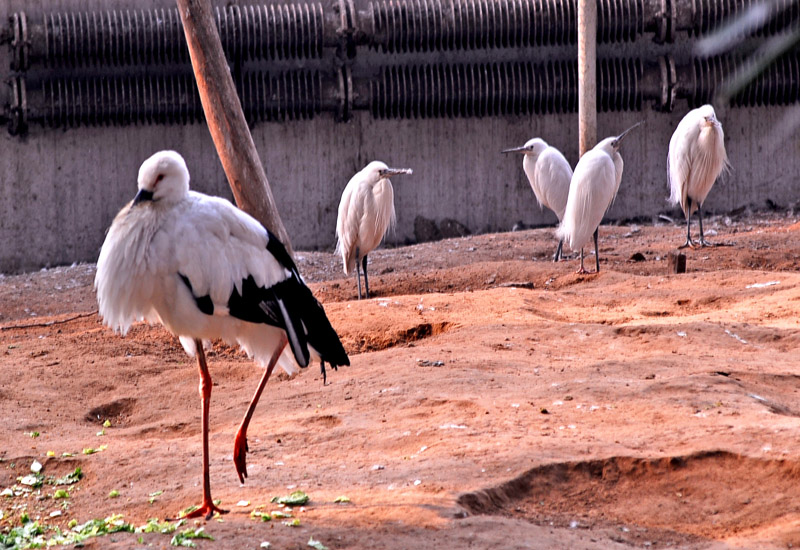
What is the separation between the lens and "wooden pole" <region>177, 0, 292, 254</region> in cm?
549

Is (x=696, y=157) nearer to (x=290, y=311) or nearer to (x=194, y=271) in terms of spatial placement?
(x=290, y=311)

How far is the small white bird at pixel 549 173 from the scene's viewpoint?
8719mm

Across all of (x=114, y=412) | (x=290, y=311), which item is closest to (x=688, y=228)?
(x=114, y=412)

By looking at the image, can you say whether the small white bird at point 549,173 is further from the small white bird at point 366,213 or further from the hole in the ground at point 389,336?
the hole in the ground at point 389,336

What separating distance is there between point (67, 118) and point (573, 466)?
807cm

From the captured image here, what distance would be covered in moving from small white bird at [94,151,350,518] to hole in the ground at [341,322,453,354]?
2165 mm

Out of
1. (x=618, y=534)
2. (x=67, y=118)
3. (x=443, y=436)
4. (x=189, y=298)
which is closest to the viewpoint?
(x=618, y=534)

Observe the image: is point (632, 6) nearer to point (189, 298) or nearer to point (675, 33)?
point (675, 33)

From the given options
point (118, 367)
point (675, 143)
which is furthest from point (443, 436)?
point (675, 143)

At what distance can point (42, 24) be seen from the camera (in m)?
9.30

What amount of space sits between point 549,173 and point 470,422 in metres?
5.52

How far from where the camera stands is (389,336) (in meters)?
5.35

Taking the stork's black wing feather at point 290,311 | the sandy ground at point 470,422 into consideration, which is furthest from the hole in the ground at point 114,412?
the stork's black wing feather at point 290,311

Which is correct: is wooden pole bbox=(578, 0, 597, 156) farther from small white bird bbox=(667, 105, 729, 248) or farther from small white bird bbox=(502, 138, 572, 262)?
small white bird bbox=(667, 105, 729, 248)
